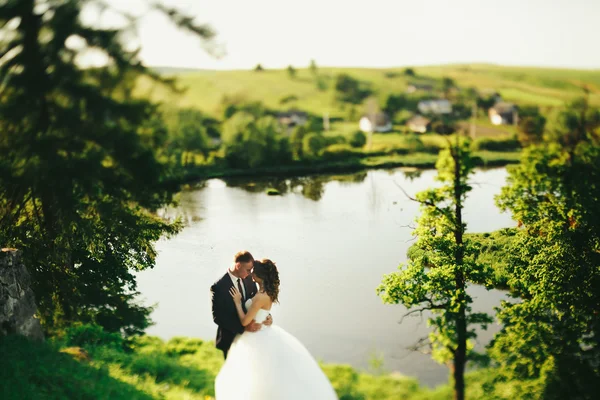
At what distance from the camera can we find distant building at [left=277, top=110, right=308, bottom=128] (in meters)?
67.9

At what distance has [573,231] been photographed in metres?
9.94

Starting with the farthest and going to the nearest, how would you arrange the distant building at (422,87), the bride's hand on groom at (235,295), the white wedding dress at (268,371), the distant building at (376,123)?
the distant building at (376,123)
the distant building at (422,87)
the bride's hand on groom at (235,295)
the white wedding dress at (268,371)

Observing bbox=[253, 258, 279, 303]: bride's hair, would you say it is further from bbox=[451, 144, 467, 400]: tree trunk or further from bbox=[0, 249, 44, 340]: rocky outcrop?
bbox=[0, 249, 44, 340]: rocky outcrop

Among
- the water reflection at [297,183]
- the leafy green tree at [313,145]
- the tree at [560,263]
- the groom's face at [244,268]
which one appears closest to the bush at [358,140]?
the leafy green tree at [313,145]

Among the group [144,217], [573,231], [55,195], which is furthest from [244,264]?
[144,217]

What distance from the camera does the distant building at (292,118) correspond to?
223 ft

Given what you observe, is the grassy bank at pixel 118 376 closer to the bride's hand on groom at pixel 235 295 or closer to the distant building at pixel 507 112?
the bride's hand on groom at pixel 235 295

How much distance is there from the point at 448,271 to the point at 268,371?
175 inches

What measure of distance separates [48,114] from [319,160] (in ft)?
177

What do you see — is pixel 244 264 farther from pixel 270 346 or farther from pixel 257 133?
pixel 257 133

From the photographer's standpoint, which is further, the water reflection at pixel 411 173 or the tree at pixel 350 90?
the tree at pixel 350 90

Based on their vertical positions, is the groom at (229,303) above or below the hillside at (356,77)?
below

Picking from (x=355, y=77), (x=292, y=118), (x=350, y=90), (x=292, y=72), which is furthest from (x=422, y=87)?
(x=292, y=118)

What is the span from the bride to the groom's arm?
166mm
